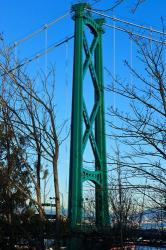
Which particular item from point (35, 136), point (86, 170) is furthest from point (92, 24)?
point (35, 136)

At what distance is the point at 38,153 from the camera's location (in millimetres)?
14680

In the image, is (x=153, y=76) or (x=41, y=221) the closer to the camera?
(x=153, y=76)

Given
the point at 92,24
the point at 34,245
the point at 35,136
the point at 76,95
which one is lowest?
the point at 34,245

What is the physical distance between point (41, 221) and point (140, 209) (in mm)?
4920

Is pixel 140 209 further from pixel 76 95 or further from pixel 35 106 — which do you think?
pixel 76 95

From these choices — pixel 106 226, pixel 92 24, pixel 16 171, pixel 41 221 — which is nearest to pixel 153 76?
pixel 106 226

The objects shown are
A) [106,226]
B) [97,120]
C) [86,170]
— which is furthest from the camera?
[97,120]

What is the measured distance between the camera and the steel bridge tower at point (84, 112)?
17.5 meters

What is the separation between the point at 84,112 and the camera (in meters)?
18.9

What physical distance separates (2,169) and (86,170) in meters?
3.69

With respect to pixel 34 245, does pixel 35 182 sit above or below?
above

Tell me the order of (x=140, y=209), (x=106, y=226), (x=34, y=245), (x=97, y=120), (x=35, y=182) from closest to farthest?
(x=140, y=209) → (x=106, y=226) → (x=34, y=245) → (x=35, y=182) → (x=97, y=120)

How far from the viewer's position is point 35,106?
15.1 m

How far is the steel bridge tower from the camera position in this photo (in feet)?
57.3
